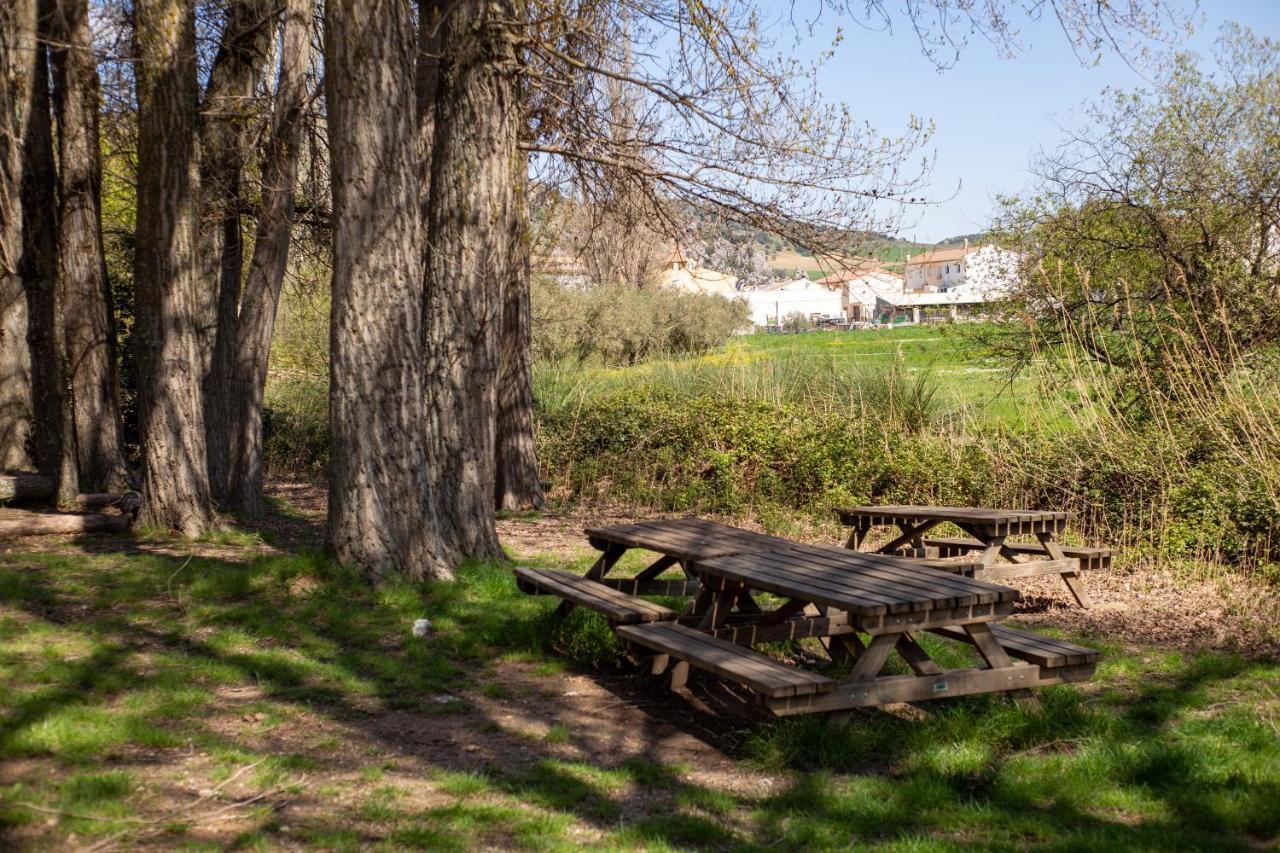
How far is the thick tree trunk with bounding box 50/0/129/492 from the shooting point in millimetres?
10414

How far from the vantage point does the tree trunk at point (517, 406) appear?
38.6 feet

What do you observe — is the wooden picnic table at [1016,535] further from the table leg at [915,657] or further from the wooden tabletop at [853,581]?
the table leg at [915,657]

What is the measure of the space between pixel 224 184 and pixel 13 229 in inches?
79.4

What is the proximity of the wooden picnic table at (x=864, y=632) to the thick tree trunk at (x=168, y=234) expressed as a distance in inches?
194

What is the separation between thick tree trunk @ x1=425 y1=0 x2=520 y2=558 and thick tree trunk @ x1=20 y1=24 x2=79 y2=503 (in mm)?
4544

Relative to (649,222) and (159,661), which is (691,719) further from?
(649,222)

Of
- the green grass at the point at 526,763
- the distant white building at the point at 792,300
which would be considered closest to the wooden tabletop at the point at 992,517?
the green grass at the point at 526,763

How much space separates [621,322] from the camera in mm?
28016

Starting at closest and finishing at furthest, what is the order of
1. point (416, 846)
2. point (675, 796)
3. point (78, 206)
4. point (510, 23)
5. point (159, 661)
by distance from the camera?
point (416, 846)
point (675, 796)
point (159, 661)
point (510, 23)
point (78, 206)

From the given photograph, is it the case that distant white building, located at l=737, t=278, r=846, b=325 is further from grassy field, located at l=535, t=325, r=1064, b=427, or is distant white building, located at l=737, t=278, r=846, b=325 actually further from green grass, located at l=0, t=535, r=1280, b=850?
green grass, located at l=0, t=535, r=1280, b=850

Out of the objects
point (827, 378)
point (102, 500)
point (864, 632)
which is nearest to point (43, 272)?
point (102, 500)

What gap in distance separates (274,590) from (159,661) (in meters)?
1.56

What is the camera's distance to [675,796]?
14.8 feet

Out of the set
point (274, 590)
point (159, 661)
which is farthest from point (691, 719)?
point (274, 590)
